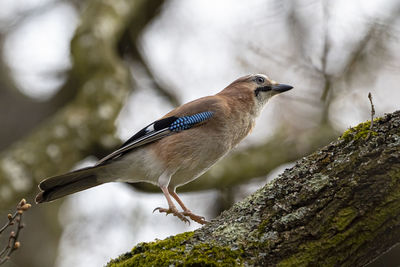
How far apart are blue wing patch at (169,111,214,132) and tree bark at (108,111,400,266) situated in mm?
2374

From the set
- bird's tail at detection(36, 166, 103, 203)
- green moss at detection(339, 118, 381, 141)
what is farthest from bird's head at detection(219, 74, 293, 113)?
green moss at detection(339, 118, 381, 141)

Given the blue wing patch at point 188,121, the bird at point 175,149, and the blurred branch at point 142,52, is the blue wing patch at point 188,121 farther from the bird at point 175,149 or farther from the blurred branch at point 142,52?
the blurred branch at point 142,52

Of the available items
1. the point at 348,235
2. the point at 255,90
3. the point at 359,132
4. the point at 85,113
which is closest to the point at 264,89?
the point at 255,90

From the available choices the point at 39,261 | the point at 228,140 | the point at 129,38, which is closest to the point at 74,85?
the point at 129,38

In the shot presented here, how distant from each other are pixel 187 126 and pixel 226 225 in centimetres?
247

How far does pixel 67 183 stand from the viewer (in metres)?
4.97

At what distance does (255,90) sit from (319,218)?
3.52 m

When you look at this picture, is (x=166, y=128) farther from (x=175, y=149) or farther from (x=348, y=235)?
(x=348, y=235)

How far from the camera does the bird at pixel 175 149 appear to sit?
5250 mm

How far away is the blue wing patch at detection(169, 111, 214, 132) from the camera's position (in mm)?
5527

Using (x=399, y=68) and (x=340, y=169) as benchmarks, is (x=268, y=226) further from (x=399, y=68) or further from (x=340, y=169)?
(x=399, y=68)

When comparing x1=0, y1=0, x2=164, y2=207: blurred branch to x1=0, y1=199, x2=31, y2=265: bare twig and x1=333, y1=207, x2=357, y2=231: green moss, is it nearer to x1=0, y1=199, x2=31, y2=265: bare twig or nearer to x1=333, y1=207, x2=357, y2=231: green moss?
x1=0, y1=199, x2=31, y2=265: bare twig

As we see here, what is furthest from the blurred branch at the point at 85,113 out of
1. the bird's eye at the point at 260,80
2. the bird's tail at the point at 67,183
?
the bird's eye at the point at 260,80

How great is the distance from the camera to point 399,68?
7961 mm
